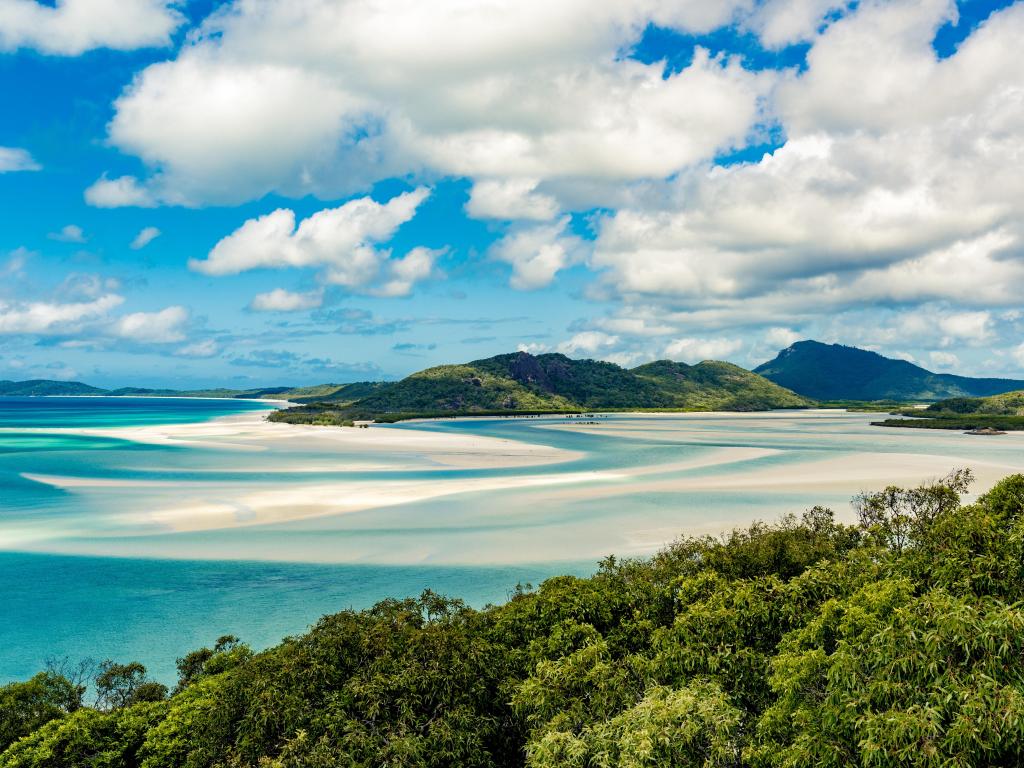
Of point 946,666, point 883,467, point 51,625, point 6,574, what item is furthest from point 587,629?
point 883,467

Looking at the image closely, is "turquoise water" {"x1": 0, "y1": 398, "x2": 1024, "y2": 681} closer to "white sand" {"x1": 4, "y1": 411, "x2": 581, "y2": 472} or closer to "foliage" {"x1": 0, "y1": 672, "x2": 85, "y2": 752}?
"white sand" {"x1": 4, "y1": 411, "x2": 581, "y2": 472}

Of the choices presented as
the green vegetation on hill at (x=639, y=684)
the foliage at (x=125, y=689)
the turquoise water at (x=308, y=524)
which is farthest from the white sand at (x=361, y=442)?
the green vegetation on hill at (x=639, y=684)

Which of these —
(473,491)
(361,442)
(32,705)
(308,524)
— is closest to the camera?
(32,705)

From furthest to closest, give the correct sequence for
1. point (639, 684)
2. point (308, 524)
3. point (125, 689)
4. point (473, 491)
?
1. point (473, 491)
2. point (308, 524)
3. point (125, 689)
4. point (639, 684)

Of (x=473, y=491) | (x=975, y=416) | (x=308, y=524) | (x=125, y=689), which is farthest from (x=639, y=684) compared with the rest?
(x=975, y=416)

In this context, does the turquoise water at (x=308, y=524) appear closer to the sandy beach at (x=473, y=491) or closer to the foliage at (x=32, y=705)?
the sandy beach at (x=473, y=491)

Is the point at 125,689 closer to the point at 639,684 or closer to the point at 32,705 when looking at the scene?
the point at 32,705

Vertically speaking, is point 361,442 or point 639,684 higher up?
point 639,684

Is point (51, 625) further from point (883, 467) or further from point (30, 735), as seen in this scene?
point (883, 467)
